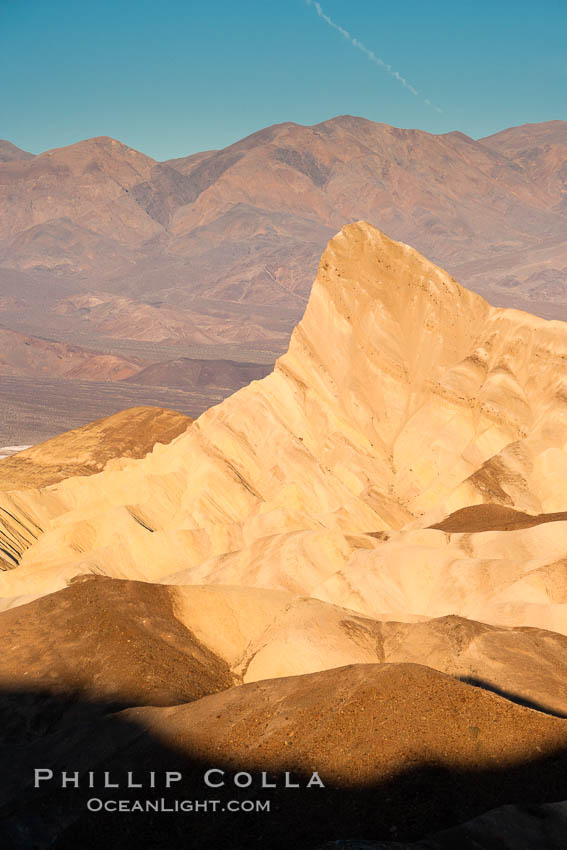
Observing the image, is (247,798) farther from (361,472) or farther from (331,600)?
(361,472)

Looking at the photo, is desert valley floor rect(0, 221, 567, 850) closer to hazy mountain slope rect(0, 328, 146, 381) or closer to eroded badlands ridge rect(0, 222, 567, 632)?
eroded badlands ridge rect(0, 222, 567, 632)

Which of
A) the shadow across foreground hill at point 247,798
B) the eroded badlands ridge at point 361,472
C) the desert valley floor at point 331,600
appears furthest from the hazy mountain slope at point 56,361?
the shadow across foreground hill at point 247,798

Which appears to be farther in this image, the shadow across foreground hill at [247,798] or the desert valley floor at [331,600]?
the desert valley floor at [331,600]

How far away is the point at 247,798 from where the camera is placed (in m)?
14.4

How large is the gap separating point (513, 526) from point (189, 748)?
20.0 metres

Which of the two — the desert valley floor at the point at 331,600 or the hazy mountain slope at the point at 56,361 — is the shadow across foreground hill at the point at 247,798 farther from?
the hazy mountain slope at the point at 56,361

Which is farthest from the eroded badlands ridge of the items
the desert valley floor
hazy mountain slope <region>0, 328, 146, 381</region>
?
hazy mountain slope <region>0, 328, 146, 381</region>

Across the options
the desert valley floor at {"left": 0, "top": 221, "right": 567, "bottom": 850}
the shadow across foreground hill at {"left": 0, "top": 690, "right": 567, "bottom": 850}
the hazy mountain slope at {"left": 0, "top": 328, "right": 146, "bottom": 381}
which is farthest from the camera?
the hazy mountain slope at {"left": 0, "top": 328, "right": 146, "bottom": 381}

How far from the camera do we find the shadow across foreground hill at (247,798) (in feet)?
43.1

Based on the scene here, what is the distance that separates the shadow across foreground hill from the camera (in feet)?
43.1

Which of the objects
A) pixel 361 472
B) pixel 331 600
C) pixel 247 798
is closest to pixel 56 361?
pixel 361 472

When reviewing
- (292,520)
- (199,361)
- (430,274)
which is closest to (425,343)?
(430,274)

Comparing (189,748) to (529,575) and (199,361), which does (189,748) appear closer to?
(529,575)

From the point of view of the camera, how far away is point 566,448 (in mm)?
38625
